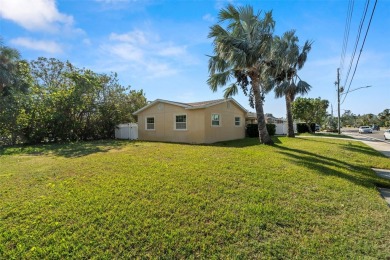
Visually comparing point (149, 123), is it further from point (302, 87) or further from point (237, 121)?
point (302, 87)

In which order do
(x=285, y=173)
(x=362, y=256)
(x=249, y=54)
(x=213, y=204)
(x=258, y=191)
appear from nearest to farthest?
(x=362, y=256), (x=213, y=204), (x=258, y=191), (x=285, y=173), (x=249, y=54)

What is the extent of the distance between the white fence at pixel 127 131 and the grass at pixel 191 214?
12.1m

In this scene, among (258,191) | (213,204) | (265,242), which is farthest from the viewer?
(258,191)

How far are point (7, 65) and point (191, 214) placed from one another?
1837cm

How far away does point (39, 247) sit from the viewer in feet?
9.39

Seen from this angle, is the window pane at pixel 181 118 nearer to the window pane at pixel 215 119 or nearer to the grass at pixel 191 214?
the window pane at pixel 215 119

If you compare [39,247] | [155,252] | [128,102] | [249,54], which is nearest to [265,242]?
[155,252]

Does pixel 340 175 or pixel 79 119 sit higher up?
pixel 79 119

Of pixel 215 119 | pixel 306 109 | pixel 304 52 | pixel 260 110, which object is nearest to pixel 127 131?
pixel 215 119

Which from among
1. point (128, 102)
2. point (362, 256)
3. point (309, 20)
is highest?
point (309, 20)

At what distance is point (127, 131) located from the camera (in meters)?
18.6

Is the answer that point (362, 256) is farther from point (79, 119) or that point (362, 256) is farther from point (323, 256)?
point (79, 119)

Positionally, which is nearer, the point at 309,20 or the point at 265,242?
the point at 265,242

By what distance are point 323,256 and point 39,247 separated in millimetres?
3894
